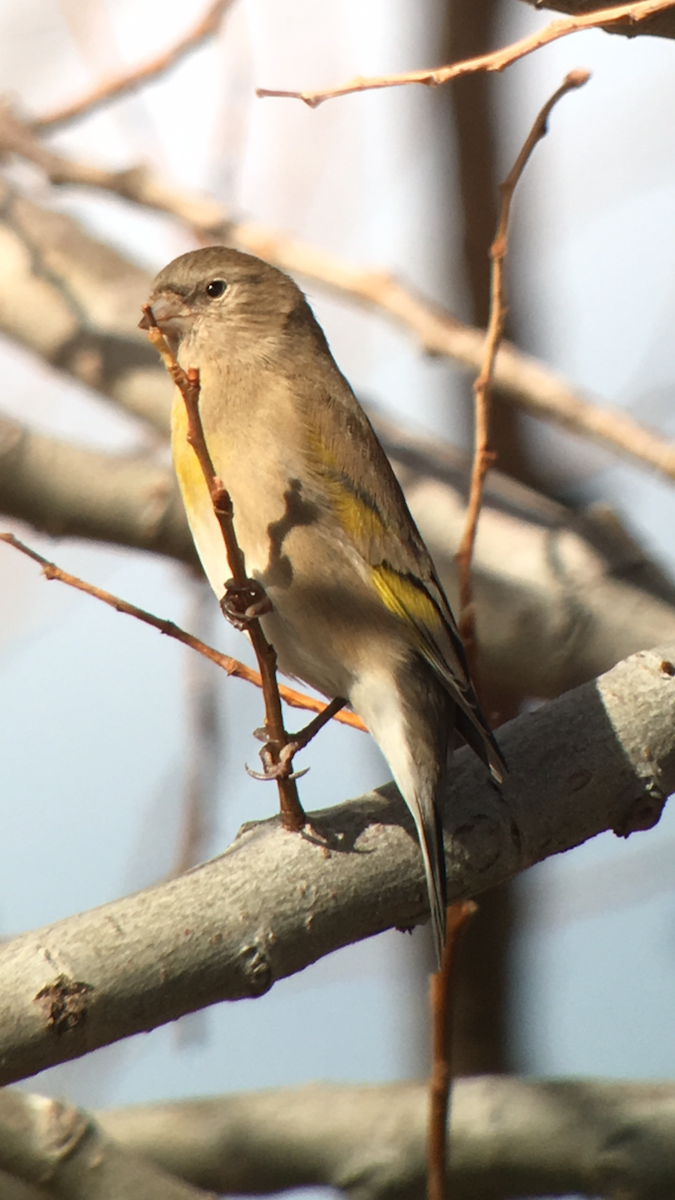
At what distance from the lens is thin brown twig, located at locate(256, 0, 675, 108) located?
1.54 meters

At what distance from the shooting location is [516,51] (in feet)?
5.41

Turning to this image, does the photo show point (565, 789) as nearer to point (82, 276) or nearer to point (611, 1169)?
point (611, 1169)

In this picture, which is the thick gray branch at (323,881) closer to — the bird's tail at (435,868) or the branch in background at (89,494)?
the bird's tail at (435,868)

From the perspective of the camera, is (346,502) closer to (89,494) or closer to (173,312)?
(173,312)

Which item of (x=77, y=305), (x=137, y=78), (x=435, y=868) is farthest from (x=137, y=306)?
(x=435, y=868)

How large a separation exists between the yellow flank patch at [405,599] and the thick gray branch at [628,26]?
1.06 m

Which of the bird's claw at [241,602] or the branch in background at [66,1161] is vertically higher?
the bird's claw at [241,602]

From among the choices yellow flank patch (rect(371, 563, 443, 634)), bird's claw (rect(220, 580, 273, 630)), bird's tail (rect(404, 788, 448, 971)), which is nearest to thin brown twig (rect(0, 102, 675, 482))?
yellow flank patch (rect(371, 563, 443, 634))

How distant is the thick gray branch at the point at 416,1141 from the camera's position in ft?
7.82

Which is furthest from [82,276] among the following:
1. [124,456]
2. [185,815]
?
[185,815]

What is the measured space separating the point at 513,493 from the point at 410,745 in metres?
1.97

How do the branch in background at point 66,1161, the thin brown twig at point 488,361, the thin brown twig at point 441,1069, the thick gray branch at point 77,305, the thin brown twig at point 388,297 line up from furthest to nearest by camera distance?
the thick gray branch at point 77,305, the thin brown twig at point 388,297, the thin brown twig at point 488,361, the branch in background at point 66,1161, the thin brown twig at point 441,1069

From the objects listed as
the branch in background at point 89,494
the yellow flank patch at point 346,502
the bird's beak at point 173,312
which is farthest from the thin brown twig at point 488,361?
the branch in background at point 89,494

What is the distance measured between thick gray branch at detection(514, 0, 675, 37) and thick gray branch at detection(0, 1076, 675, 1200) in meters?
1.88
